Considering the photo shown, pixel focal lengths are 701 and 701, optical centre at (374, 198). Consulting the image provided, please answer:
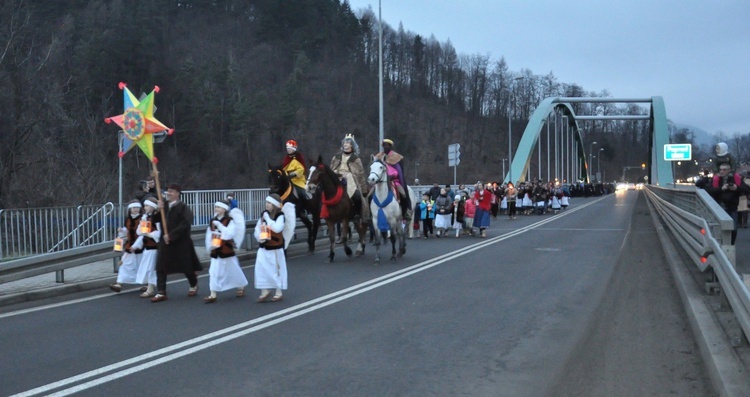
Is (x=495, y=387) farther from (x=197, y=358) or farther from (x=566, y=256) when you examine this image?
(x=566, y=256)

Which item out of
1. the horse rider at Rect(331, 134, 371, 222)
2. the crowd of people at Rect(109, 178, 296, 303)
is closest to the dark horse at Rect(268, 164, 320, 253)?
the horse rider at Rect(331, 134, 371, 222)

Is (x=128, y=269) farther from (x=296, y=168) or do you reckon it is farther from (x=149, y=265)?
(x=296, y=168)

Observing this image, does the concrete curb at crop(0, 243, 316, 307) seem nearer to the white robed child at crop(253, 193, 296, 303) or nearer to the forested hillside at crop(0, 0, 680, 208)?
the white robed child at crop(253, 193, 296, 303)

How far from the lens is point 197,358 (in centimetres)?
720

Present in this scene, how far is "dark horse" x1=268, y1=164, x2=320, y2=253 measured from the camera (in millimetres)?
15672

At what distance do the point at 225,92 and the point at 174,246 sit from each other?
2263 inches

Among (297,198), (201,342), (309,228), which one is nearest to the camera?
(201,342)

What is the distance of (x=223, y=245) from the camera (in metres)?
10.7

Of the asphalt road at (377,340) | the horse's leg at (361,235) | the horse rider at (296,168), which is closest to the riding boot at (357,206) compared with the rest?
the horse's leg at (361,235)

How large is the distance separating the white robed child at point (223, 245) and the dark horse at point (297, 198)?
190 inches

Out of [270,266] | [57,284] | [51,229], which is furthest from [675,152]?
[57,284]

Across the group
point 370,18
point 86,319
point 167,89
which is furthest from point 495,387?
point 370,18

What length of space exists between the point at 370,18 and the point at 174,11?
33232mm

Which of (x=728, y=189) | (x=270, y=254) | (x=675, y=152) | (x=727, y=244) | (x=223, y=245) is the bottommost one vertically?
(x=270, y=254)
